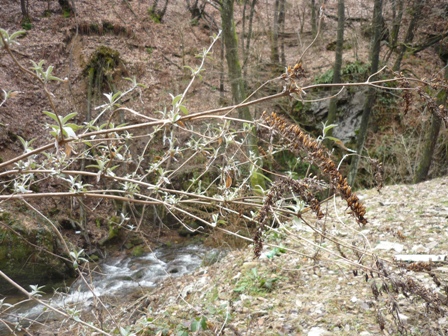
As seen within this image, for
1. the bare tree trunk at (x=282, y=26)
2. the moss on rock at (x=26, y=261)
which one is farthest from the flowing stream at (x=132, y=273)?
the bare tree trunk at (x=282, y=26)

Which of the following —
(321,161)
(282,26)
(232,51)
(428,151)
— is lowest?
(428,151)

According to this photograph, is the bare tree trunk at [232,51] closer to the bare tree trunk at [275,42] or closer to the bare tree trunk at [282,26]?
the bare tree trunk at [275,42]

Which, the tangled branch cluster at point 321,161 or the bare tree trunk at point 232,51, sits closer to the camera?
the tangled branch cluster at point 321,161

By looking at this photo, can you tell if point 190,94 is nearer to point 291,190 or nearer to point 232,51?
point 232,51

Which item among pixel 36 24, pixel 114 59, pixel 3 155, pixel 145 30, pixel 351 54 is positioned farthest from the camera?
pixel 145 30

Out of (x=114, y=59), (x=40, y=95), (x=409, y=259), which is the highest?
(x=114, y=59)

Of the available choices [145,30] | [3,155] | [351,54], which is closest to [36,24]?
[145,30]

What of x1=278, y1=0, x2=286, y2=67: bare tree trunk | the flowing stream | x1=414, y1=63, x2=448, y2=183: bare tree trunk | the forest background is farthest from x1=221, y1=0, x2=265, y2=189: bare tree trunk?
x1=278, y1=0, x2=286, y2=67: bare tree trunk

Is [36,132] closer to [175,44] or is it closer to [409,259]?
[175,44]

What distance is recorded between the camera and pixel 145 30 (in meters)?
19.2

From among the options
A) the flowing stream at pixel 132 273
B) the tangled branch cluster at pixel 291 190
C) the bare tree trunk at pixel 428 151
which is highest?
the tangled branch cluster at pixel 291 190

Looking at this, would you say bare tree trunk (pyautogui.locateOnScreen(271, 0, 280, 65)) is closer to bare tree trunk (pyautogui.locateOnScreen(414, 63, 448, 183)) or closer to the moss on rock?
bare tree trunk (pyautogui.locateOnScreen(414, 63, 448, 183))

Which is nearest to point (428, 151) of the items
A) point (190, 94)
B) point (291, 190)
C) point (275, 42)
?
point (275, 42)

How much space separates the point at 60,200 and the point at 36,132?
285 centimetres
